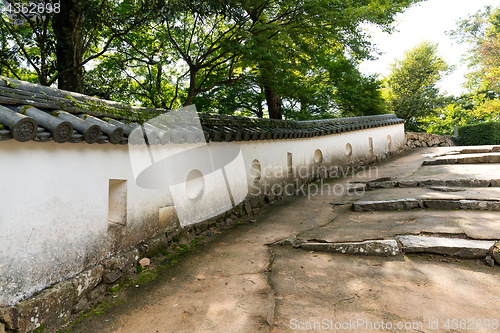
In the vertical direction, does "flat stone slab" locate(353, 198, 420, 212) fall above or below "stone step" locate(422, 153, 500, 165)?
below

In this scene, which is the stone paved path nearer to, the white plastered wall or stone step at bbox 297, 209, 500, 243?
stone step at bbox 297, 209, 500, 243

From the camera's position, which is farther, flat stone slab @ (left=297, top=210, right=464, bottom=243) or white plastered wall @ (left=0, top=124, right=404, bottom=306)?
flat stone slab @ (left=297, top=210, right=464, bottom=243)

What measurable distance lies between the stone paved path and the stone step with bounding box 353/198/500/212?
0.70 feet

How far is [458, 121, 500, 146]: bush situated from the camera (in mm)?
14742

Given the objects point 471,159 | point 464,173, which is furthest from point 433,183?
point 471,159

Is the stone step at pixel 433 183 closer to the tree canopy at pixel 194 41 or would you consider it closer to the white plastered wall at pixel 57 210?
the tree canopy at pixel 194 41

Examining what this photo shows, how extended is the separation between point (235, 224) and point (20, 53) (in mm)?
5877

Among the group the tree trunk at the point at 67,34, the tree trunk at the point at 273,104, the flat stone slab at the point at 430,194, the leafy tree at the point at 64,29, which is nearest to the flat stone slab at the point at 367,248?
the flat stone slab at the point at 430,194

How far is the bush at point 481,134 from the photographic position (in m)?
14.7

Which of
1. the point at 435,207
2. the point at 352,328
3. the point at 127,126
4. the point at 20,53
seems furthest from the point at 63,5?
the point at 435,207

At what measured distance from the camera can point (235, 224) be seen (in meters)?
5.66

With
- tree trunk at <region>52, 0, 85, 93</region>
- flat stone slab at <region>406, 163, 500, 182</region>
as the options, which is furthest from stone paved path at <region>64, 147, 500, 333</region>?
tree trunk at <region>52, 0, 85, 93</region>

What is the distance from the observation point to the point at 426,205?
498 cm

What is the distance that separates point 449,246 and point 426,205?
185 centimetres
